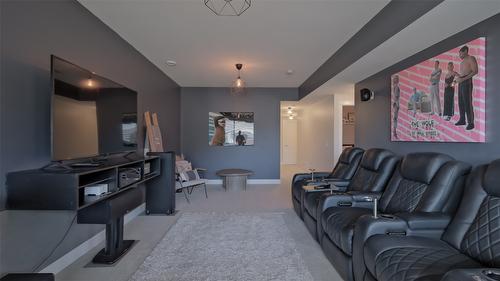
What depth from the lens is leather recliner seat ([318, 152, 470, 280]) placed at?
6.52 feet

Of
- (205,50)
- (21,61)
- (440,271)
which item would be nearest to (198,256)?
(440,271)

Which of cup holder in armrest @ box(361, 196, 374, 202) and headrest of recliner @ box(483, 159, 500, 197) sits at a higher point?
headrest of recliner @ box(483, 159, 500, 197)

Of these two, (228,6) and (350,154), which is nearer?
(228,6)

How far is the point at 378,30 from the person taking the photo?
262 cm

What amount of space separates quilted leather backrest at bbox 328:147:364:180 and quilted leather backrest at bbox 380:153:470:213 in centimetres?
102

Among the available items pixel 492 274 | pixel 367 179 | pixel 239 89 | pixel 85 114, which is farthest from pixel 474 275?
pixel 239 89

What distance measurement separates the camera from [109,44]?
3.13 metres

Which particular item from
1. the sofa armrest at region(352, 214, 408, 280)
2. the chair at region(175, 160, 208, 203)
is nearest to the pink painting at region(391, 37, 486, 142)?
the sofa armrest at region(352, 214, 408, 280)

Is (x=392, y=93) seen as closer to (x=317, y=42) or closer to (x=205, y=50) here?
(x=317, y=42)

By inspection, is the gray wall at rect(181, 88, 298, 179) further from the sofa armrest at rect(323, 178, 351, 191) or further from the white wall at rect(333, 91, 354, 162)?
the sofa armrest at rect(323, 178, 351, 191)

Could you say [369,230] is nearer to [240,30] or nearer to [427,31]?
[427,31]

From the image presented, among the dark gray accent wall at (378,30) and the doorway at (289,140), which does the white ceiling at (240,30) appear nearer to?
the dark gray accent wall at (378,30)

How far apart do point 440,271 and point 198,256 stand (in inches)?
79.0

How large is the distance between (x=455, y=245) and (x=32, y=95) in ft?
11.0
